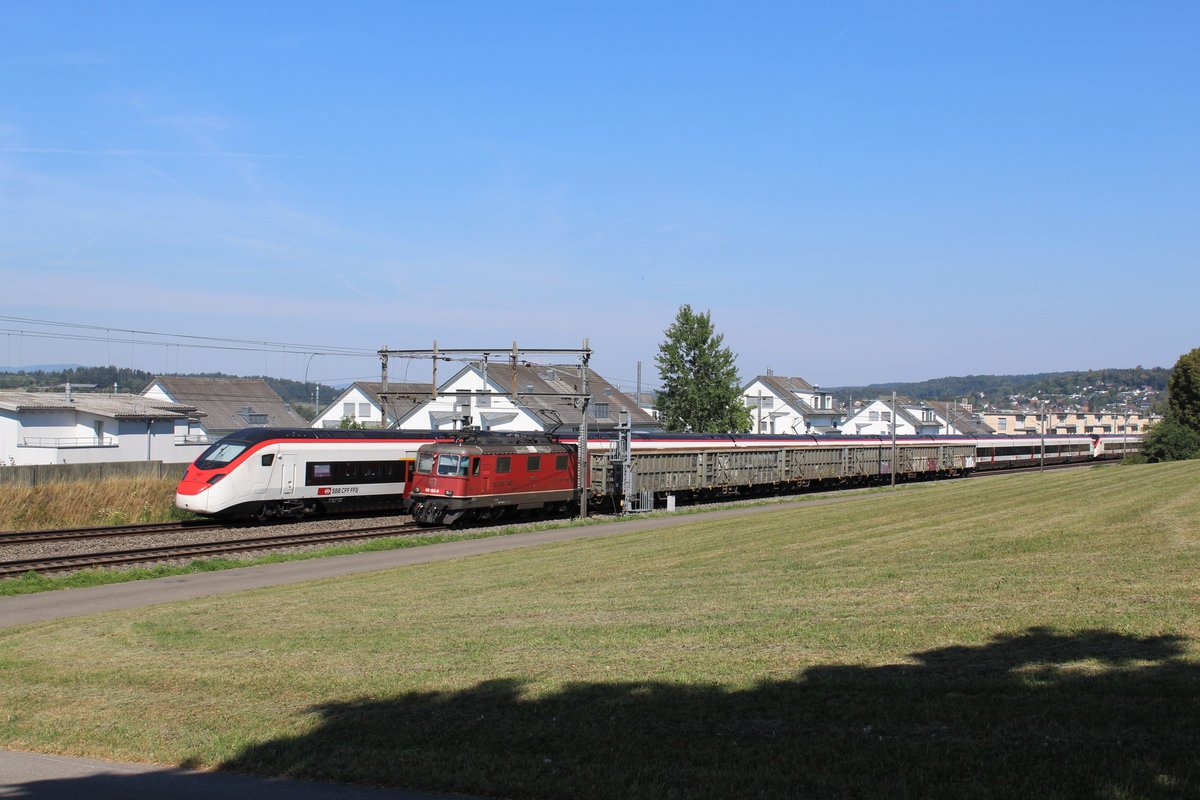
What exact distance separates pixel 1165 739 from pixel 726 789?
121 inches

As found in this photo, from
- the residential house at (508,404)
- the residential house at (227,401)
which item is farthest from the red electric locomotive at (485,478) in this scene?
the residential house at (227,401)

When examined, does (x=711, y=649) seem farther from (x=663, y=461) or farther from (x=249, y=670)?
(x=663, y=461)

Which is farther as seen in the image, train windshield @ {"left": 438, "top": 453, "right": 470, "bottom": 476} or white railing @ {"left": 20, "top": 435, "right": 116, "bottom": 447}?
white railing @ {"left": 20, "top": 435, "right": 116, "bottom": 447}

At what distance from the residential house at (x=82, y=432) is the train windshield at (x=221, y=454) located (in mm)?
24493

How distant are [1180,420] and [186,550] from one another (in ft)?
215

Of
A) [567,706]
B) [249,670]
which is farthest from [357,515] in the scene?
[567,706]

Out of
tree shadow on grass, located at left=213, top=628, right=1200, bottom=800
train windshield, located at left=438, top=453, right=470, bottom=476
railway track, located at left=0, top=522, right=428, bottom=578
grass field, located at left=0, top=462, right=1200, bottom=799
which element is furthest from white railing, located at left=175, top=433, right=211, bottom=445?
tree shadow on grass, located at left=213, top=628, right=1200, bottom=800

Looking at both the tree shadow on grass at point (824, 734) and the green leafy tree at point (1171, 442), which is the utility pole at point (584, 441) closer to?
the tree shadow on grass at point (824, 734)

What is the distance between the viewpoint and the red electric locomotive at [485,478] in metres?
35.9

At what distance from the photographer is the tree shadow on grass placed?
685 cm

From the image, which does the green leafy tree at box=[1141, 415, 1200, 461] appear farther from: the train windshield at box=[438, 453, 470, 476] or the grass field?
the grass field

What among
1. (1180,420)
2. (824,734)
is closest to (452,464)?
(824,734)

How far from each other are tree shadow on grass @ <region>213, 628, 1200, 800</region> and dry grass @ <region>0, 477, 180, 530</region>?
95.1ft

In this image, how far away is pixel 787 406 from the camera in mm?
110188
